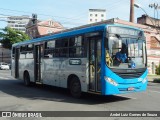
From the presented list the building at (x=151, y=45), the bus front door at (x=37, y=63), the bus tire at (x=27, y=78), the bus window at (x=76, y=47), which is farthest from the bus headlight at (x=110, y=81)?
the building at (x=151, y=45)

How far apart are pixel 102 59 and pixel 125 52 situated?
3.22 feet

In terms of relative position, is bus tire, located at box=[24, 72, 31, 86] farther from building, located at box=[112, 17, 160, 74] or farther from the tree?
the tree

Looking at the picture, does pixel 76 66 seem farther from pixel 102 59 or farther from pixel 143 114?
pixel 143 114

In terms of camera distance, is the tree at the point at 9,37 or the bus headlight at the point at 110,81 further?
the tree at the point at 9,37

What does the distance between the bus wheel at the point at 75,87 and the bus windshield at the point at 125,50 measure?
Result: 2183 millimetres

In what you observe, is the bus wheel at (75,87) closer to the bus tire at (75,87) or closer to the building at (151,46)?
the bus tire at (75,87)

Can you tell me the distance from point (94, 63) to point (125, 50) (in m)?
1.29

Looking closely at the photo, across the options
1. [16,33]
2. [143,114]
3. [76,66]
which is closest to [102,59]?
[76,66]

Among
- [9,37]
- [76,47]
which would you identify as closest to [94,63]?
[76,47]

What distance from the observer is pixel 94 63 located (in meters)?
10.8

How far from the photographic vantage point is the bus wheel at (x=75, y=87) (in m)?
11.8

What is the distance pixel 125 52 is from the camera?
34.7 feet

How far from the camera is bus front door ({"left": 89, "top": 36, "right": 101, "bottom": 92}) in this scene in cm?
1061

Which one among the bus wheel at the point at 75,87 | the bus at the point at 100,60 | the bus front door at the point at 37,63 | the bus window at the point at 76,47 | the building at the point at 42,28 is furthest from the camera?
the building at the point at 42,28
